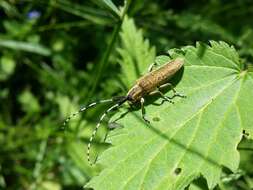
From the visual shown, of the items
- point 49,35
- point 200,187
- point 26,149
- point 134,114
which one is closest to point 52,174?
point 26,149

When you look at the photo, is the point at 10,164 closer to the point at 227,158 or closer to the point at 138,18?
the point at 138,18

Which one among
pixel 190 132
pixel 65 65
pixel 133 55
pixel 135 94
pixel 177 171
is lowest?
pixel 177 171

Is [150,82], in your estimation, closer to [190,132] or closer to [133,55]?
[190,132]

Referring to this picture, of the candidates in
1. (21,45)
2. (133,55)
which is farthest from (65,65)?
(133,55)

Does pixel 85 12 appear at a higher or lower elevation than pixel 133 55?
higher

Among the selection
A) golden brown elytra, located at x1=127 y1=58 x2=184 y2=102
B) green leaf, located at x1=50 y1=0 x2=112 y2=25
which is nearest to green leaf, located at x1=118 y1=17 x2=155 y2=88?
golden brown elytra, located at x1=127 y1=58 x2=184 y2=102

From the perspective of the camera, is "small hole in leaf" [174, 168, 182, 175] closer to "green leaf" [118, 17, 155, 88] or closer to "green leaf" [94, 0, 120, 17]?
"green leaf" [118, 17, 155, 88]
